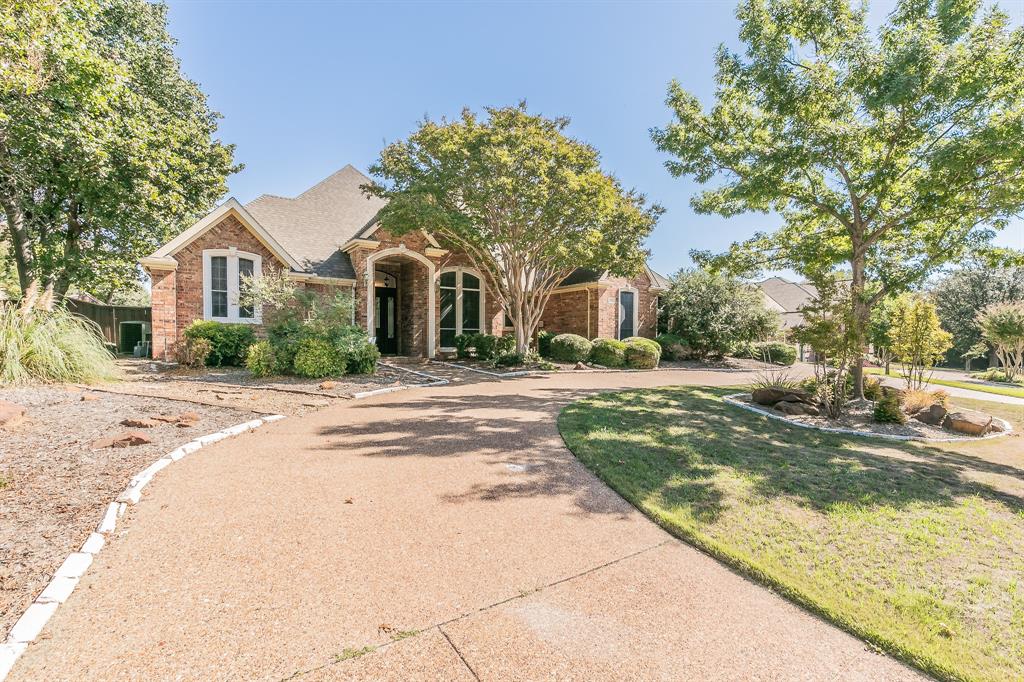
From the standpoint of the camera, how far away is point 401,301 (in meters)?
18.5

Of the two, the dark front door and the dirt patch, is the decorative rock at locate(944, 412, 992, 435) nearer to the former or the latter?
the dirt patch

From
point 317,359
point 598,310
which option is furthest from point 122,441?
point 598,310

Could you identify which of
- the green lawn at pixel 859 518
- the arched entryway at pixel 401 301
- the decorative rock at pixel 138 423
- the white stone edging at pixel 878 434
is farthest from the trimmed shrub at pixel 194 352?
the white stone edging at pixel 878 434

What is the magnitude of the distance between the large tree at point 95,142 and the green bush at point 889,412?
1579cm

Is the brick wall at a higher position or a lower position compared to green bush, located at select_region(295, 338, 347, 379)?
higher

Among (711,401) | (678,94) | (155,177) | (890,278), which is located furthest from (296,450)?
(155,177)

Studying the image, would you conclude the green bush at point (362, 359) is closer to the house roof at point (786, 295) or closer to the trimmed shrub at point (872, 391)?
the trimmed shrub at point (872, 391)

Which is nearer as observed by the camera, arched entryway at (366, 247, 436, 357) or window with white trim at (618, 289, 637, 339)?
arched entryway at (366, 247, 436, 357)

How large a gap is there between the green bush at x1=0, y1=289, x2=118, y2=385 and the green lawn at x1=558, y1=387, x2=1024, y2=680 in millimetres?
8827

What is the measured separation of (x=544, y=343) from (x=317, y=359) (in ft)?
33.4

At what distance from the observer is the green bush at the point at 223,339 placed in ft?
39.2

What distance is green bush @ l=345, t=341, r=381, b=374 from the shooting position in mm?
10859

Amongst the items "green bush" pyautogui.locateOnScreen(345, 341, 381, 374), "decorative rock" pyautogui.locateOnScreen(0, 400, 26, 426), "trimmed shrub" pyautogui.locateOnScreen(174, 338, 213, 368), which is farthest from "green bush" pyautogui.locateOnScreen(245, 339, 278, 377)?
"decorative rock" pyautogui.locateOnScreen(0, 400, 26, 426)

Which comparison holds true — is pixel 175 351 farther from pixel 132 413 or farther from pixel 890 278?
pixel 890 278
